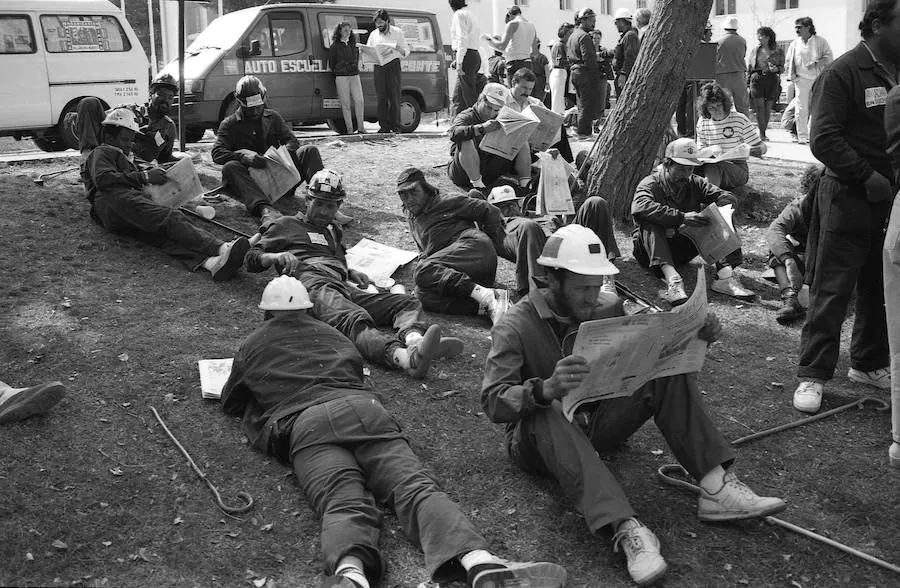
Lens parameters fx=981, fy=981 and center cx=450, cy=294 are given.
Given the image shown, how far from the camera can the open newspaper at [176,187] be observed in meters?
7.62

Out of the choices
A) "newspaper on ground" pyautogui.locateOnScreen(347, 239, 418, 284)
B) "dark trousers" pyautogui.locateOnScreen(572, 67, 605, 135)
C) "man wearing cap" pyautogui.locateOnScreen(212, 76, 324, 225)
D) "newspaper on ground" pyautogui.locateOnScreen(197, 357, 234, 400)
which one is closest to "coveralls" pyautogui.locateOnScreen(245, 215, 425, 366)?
"newspaper on ground" pyautogui.locateOnScreen(347, 239, 418, 284)

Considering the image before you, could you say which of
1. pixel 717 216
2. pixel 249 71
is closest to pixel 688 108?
pixel 717 216

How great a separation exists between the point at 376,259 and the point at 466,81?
245 inches

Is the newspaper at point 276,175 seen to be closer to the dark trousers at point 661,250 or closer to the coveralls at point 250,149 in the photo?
the coveralls at point 250,149

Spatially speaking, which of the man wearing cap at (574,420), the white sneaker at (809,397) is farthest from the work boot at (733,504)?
the white sneaker at (809,397)

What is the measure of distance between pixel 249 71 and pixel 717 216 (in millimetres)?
7245

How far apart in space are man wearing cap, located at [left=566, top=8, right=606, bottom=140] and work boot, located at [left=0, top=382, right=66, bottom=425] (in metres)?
8.87

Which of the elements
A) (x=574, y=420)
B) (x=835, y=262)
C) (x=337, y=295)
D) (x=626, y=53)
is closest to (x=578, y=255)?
(x=574, y=420)

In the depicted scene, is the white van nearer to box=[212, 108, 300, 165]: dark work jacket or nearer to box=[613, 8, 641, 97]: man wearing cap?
box=[212, 108, 300, 165]: dark work jacket

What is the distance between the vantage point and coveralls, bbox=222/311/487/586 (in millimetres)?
3574

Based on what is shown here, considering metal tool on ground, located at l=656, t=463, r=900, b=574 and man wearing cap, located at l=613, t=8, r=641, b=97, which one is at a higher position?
man wearing cap, located at l=613, t=8, r=641, b=97

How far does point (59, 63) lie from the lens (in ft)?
41.2

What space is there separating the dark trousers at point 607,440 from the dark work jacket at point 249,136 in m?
5.17

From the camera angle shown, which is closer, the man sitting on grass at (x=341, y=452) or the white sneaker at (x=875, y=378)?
the man sitting on grass at (x=341, y=452)
